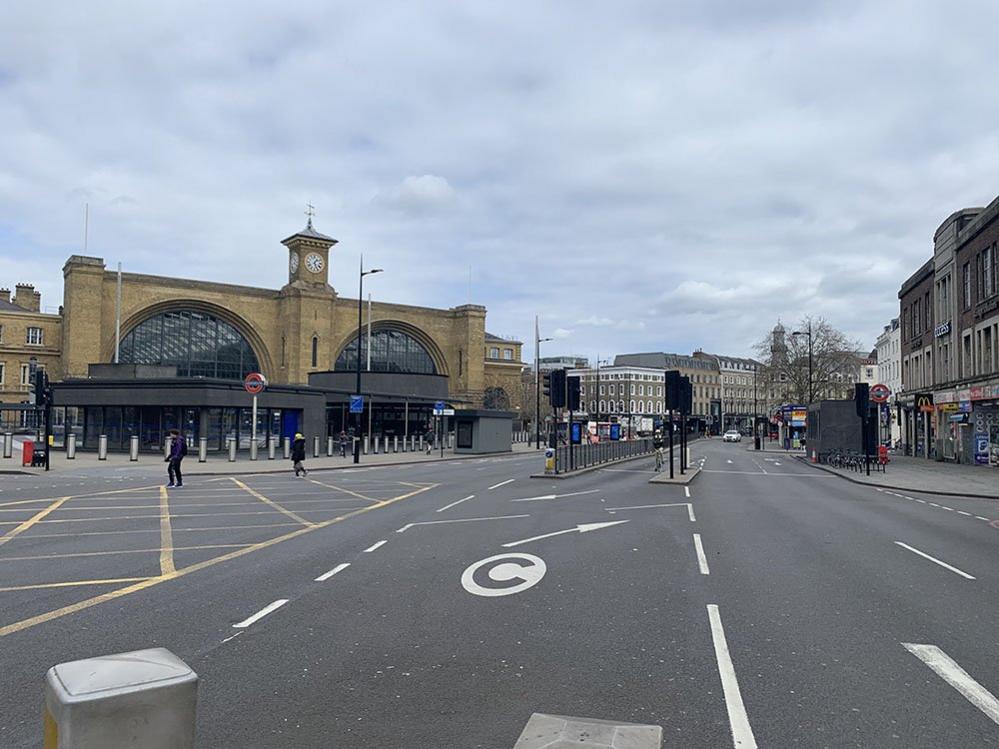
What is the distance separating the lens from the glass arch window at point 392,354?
8450cm

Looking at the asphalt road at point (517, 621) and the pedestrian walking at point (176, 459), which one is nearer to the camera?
the asphalt road at point (517, 621)

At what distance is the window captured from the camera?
249ft

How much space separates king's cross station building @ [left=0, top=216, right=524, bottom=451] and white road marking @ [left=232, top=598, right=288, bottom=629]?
1311 inches

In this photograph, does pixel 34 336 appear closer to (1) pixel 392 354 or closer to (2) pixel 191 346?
(2) pixel 191 346

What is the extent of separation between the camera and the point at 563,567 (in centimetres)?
1033

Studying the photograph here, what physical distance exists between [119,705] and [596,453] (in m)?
36.4

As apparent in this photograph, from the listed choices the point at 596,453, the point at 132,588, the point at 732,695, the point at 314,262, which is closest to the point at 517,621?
the point at 732,695

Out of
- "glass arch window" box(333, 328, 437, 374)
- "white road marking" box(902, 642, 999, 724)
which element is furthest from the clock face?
"white road marking" box(902, 642, 999, 724)

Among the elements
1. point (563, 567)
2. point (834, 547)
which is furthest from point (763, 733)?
point (834, 547)

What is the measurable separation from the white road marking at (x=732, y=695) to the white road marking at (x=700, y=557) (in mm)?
2719

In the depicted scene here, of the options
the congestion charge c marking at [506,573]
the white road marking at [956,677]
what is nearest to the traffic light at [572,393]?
the congestion charge c marking at [506,573]

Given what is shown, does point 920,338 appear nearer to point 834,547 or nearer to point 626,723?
point 834,547

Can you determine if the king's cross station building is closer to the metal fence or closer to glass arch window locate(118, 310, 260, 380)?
glass arch window locate(118, 310, 260, 380)

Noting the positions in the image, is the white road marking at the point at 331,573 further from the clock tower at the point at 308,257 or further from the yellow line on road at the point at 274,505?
the clock tower at the point at 308,257
